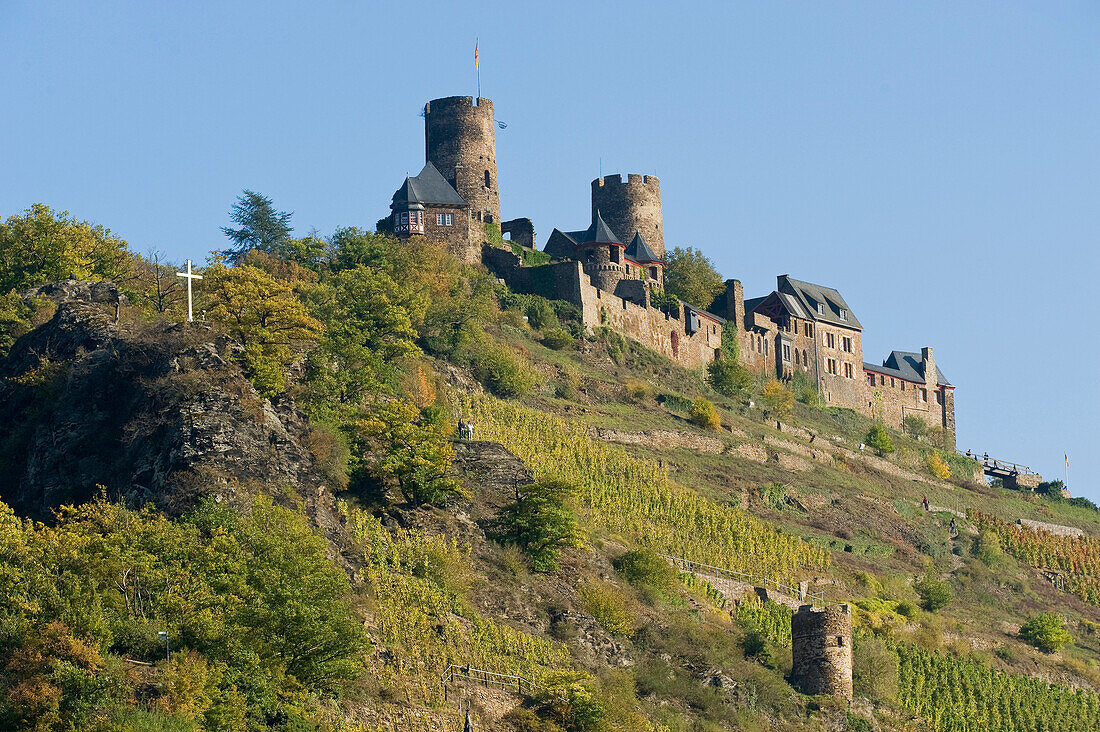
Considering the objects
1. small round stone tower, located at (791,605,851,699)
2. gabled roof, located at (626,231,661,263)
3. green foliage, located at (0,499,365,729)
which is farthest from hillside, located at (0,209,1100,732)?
gabled roof, located at (626,231,661,263)

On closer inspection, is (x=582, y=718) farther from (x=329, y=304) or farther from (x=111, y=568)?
(x=329, y=304)

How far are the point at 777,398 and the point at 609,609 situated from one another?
51142mm

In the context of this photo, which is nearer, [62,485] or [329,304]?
[62,485]

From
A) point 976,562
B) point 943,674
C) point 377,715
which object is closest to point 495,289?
point 976,562

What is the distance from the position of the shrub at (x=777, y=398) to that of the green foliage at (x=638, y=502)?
27414mm

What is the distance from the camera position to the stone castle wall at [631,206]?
113500 mm

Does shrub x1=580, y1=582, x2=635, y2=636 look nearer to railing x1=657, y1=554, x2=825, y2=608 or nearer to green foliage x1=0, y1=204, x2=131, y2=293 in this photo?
railing x1=657, y1=554, x2=825, y2=608

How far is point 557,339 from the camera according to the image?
91625mm

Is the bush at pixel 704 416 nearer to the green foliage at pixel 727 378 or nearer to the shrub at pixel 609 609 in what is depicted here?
the green foliage at pixel 727 378

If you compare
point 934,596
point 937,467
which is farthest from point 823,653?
point 937,467

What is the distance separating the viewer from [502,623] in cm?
5372

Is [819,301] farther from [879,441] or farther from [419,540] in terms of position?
[419,540]

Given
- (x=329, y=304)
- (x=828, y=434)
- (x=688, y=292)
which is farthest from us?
(x=688, y=292)

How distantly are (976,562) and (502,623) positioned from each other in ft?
133
